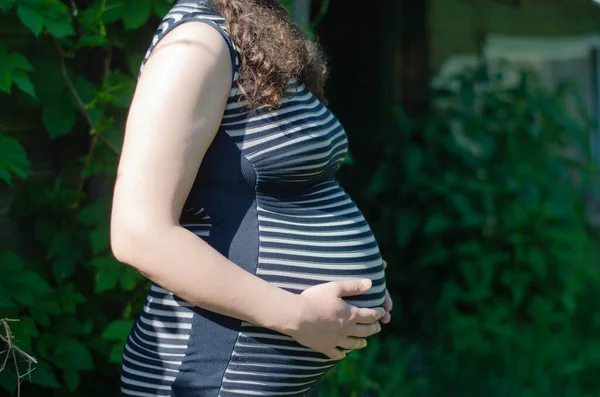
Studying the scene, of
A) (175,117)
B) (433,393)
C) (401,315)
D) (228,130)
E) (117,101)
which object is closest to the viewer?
(175,117)

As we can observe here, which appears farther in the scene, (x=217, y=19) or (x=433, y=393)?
(x=433, y=393)

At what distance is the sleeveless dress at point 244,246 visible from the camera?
147 centimetres

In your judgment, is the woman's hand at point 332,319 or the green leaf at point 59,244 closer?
the woman's hand at point 332,319

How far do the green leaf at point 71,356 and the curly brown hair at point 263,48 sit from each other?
3.18 feet

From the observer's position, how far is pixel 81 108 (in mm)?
2141

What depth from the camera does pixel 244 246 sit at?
148 cm

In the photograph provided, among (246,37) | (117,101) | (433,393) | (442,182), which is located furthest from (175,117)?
(442,182)

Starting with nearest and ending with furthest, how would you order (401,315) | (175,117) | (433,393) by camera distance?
(175,117), (433,393), (401,315)

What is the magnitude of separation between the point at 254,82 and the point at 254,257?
0.33 m

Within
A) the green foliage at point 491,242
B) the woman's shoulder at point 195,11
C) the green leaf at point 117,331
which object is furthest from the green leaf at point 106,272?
the green foliage at point 491,242

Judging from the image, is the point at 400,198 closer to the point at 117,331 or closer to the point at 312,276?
the point at 117,331

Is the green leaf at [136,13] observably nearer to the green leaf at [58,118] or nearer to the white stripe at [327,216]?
the green leaf at [58,118]

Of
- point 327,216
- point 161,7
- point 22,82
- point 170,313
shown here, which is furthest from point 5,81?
point 327,216

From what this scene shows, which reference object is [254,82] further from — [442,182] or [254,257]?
[442,182]
